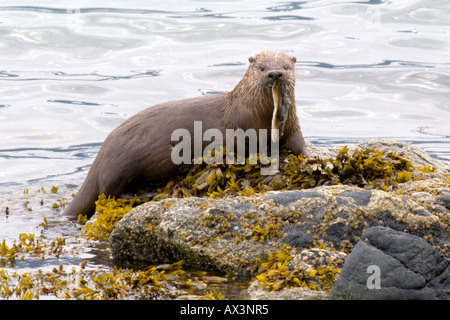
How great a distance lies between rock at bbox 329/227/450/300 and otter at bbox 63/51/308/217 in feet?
8.33

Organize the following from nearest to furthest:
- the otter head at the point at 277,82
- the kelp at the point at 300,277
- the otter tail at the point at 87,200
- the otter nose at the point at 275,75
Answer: the kelp at the point at 300,277 < the otter nose at the point at 275,75 < the otter head at the point at 277,82 < the otter tail at the point at 87,200

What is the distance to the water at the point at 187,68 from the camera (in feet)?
43.1

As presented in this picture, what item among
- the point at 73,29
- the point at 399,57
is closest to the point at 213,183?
the point at 399,57

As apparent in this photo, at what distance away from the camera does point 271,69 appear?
692cm

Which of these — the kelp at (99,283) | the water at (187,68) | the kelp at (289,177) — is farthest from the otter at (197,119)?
the kelp at (99,283)

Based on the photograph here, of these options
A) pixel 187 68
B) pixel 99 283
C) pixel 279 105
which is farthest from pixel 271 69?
pixel 187 68

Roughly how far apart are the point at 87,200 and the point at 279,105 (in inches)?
80.1

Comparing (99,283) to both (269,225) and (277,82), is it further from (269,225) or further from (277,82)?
(277,82)

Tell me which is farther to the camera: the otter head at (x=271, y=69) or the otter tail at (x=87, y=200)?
the otter tail at (x=87, y=200)

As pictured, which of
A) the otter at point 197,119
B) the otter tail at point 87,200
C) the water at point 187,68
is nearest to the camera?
the otter at point 197,119

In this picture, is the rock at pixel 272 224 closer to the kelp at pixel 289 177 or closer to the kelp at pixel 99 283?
the kelp at pixel 99 283

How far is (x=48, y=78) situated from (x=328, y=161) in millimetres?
11090

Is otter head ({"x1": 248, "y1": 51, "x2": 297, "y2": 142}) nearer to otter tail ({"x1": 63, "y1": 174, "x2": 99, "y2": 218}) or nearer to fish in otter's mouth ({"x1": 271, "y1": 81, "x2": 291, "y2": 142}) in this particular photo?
fish in otter's mouth ({"x1": 271, "y1": 81, "x2": 291, "y2": 142})

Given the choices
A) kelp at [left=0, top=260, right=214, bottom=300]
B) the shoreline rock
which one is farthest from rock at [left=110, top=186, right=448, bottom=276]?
kelp at [left=0, top=260, right=214, bottom=300]
